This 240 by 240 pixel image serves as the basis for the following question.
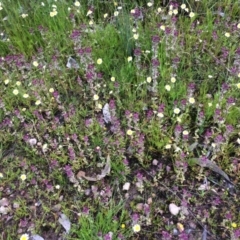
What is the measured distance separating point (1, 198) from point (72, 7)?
1961 mm

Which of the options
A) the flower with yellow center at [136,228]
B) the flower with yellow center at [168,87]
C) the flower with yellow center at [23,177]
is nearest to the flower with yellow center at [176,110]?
the flower with yellow center at [168,87]

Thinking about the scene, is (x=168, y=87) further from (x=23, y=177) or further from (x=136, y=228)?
(x=23, y=177)

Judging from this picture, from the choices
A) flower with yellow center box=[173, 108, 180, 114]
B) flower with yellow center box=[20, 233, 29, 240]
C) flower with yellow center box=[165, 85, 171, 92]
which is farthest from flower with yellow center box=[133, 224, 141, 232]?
flower with yellow center box=[165, 85, 171, 92]

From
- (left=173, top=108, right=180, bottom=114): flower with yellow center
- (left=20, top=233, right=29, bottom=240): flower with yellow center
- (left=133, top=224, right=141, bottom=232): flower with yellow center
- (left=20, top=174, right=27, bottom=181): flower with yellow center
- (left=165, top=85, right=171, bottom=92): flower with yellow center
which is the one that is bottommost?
(left=20, top=233, right=29, bottom=240): flower with yellow center

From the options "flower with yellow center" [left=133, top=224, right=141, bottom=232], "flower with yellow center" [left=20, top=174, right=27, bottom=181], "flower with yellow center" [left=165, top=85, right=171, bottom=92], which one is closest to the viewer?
"flower with yellow center" [left=133, top=224, right=141, bottom=232]

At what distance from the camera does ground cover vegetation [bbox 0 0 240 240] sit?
2430 millimetres

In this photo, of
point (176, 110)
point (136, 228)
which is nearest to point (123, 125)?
→ point (176, 110)

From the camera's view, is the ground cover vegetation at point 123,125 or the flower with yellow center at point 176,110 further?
the flower with yellow center at point 176,110

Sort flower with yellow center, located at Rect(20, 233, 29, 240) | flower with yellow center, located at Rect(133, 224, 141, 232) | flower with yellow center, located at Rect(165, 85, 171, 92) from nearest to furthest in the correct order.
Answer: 1. flower with yellow center, located at Rect(133, 224, 141, 232)
2. flower with yellow center, located at Rect(20, 233, 29, 240)
3. flower with yellow center, located at Rect(165, 85, 171, 92)

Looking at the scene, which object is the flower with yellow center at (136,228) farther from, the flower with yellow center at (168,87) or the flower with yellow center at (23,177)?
the flower with yellow center at (168,87)

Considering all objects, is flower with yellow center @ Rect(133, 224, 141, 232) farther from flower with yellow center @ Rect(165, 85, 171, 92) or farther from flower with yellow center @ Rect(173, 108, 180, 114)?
flower with yellow center @ Rect(165, 85, 171, 92)

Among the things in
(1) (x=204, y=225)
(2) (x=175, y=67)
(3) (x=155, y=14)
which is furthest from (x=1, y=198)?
(3) (x=155, y=14)

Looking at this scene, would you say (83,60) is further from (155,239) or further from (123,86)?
(155,239)

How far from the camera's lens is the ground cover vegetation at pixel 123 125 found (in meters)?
2.43
